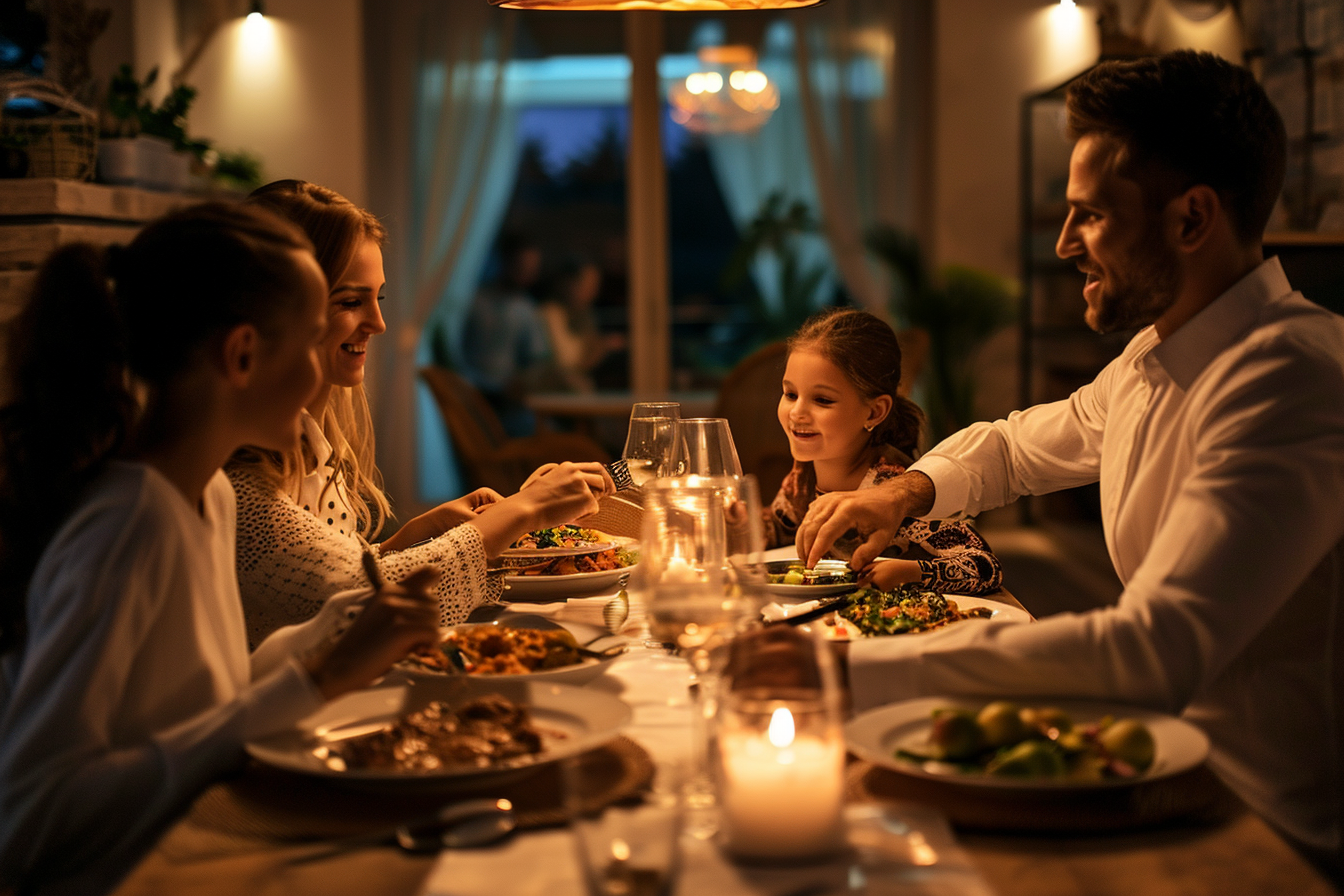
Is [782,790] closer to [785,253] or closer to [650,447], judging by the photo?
[650,447]

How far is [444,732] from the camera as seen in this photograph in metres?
1.09

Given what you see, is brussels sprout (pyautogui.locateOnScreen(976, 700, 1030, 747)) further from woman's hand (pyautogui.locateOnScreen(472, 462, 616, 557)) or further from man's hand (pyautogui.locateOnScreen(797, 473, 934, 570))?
woman's hand (pyautogui.locateOnScreen(472, 462, 616, 557))

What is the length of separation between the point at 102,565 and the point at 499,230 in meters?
6.03

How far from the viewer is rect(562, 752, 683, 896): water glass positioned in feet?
2.54

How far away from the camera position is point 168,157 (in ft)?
15.7

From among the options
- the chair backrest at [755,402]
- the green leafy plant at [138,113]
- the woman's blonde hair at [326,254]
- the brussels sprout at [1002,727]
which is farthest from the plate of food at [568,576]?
the green leafy plant at [138,113]

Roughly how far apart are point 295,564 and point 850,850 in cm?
97

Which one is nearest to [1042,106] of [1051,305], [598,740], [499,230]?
[1051,305]

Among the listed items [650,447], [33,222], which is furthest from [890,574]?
[33,222]

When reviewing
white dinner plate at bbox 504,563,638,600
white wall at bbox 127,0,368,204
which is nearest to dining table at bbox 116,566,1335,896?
white dinner plate at bbox 504,563,638,600

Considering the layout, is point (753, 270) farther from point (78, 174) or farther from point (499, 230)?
point (78, 174)

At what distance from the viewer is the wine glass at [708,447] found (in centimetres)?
177

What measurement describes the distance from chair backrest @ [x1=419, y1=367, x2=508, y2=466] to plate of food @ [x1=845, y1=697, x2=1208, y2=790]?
13.9 feet

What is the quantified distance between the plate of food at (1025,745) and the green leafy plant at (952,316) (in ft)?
16.1
